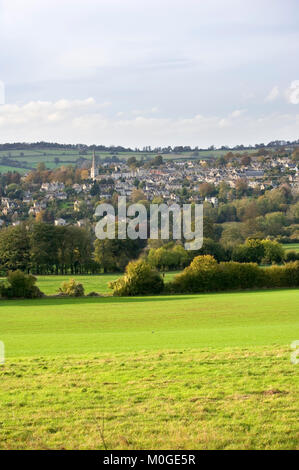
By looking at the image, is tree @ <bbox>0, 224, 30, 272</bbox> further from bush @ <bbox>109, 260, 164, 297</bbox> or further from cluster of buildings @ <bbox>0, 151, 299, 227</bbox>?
cluster of buildings @ <bbox>0, 151, 299, 227</bbox>

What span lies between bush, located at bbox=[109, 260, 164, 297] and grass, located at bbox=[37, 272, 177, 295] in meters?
2.32

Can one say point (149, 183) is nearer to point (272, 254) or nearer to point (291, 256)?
point (272, 254)

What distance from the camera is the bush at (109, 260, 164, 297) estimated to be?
42.8m

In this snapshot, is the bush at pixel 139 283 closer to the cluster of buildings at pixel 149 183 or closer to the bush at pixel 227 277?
the bush at pixel 227 277

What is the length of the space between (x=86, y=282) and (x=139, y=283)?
11247 millimetres

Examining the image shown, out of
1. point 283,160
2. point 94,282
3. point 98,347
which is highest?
point 283,160

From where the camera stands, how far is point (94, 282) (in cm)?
5244

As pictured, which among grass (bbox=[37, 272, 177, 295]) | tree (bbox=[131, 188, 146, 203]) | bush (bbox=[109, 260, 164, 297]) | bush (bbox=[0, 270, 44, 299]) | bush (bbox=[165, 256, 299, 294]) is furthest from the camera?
tree (bbox=[131, 188, 146, 203])

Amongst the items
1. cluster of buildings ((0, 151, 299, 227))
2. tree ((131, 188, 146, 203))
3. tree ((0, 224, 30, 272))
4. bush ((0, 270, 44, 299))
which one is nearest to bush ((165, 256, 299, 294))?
bush ((0, 270, 44, 299))

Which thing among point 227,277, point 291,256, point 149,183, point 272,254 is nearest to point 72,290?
point 227,277

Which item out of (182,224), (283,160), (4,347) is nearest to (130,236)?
(182,224)

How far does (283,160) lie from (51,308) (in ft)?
571

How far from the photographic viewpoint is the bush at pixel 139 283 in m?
42.8
